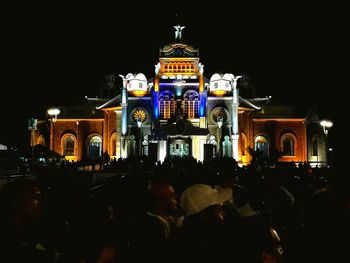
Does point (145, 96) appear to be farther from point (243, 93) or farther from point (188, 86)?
point (243, 93)

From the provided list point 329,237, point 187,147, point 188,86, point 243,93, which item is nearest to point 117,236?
point 329,237

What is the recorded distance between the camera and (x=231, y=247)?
332 centimetres

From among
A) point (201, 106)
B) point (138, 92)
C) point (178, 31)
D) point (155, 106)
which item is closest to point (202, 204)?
point (201, 106)

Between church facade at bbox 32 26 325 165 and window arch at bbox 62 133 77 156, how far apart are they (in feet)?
0.44

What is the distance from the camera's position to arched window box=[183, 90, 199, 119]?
4812cm

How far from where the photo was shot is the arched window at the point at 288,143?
5212 cm

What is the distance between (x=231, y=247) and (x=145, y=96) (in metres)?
47.0

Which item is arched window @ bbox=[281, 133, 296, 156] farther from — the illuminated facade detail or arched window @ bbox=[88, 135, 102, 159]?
arched window @ bbox=[88, 135, 102, 159]

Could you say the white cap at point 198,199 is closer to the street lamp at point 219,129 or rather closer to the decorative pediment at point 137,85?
the street lamp at point 219,129

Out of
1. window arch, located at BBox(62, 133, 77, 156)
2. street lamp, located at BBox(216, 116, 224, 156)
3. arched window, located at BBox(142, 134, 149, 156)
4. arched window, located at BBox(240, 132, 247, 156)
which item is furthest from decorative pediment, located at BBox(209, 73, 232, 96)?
window arch, located at BBox(62, 133, 77, 156)

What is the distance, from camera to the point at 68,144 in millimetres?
52812

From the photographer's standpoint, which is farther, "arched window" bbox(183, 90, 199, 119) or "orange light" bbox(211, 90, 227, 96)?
"orange light" bbox(211, 90, 227, 96)

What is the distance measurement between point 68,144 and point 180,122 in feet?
59.3

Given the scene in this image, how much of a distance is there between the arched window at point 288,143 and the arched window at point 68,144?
28.4 m
